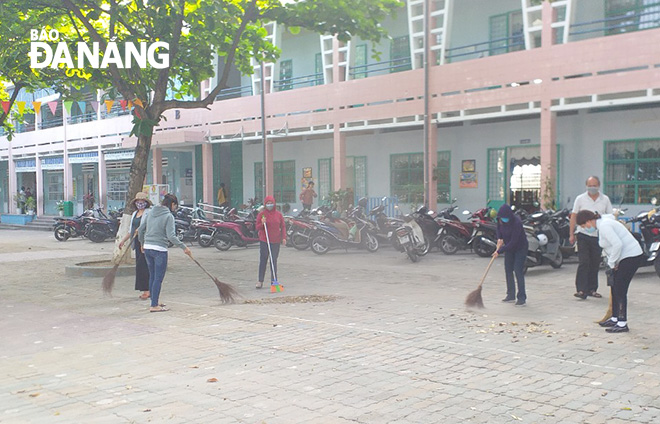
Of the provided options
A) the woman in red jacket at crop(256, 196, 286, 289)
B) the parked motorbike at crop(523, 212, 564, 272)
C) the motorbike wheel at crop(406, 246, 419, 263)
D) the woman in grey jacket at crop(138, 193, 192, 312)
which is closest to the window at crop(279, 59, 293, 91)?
the motorbike wheel at crop(406, 246, 419, 263)

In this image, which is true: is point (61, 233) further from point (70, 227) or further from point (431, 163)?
point (431, 163)

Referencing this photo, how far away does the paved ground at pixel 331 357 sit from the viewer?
4.76 metres

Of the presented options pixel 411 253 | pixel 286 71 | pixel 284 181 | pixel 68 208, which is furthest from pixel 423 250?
A: pixel 68 208

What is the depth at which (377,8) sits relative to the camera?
42.5 feet

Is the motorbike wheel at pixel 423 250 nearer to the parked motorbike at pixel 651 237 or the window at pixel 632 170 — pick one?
the parked motorbike at pixel 651 237

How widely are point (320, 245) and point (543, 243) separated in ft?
19.6

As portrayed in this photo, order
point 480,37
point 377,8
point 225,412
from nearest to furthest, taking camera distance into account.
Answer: point 225,412
point 377,8
point 480,37

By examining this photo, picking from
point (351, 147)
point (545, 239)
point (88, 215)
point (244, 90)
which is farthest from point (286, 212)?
point (545, 239)

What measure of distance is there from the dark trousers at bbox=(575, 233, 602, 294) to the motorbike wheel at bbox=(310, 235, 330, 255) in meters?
7.97

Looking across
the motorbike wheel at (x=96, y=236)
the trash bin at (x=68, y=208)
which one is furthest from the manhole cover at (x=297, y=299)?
the trash bin at (x=68, y=208)

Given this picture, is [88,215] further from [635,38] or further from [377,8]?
[635,38]

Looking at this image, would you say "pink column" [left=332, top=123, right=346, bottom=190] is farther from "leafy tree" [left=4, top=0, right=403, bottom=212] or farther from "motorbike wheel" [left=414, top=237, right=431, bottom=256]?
"leafy tree" [left=4, top=0, right=403, bottom=212]

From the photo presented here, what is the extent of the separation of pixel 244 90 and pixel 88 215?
732cm

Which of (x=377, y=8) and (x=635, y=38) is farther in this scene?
(x=635, y=38)
